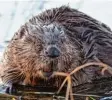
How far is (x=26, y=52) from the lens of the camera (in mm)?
7176

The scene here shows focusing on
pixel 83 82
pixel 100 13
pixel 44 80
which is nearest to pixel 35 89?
pixel 44 80

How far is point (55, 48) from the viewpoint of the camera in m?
6.69

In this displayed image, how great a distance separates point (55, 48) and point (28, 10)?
3.98 meters

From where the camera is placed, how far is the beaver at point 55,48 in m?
6.85

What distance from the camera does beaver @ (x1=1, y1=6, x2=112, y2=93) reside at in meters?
6.85

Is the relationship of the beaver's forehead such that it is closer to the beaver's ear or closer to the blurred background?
the beaver's ear

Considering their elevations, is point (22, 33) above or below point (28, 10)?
below

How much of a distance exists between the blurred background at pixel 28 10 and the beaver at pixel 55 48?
209cm

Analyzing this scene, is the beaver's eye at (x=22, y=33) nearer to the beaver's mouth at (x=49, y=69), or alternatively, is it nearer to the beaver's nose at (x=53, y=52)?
the beaver's mouth at (x=49, y=69)

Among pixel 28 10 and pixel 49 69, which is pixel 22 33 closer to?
pixel 49 69

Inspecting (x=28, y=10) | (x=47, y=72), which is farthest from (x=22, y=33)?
(x=28, y=10)

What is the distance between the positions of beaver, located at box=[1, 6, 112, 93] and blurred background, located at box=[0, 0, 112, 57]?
209 centimetres

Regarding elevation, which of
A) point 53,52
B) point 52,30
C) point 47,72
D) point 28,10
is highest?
point 28,10

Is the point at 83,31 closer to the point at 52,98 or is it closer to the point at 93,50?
the point at 93,50
